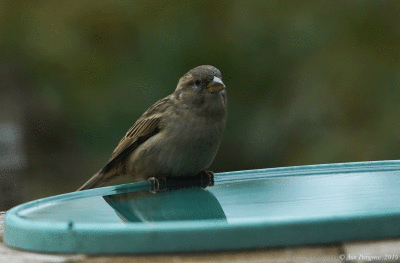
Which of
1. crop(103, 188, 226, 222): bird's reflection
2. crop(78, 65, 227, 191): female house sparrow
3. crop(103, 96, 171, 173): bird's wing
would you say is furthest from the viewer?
crop(103, 96, 171, 173): bird's wing

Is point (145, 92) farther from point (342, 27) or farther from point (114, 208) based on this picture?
point (114, 208)

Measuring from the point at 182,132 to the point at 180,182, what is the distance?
0.25m

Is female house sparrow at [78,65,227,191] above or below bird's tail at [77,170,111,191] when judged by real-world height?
above

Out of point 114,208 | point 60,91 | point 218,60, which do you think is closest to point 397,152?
point 218,60

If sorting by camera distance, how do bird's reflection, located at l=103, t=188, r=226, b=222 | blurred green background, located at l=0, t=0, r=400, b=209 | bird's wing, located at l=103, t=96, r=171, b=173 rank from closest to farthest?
1. bird's reflection, located at l=103, t=188, r=226, b=222
2. bird's wing, located at l=103, t=96, r=171, b=173
3. blurred green background, located at l=0, t=0, r=400, b=209

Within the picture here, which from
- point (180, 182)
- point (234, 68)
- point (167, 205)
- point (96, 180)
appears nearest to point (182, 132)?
point (180, 182)

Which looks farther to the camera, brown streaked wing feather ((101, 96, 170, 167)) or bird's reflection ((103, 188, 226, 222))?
brown streaked wing feather ((101, 96, 170, 167))

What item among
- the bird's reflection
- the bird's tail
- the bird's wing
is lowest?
the bird's tail

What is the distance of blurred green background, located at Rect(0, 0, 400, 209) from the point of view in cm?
496

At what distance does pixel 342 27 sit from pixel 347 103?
675 mm

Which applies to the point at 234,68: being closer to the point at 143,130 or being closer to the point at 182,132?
the point at 143,130

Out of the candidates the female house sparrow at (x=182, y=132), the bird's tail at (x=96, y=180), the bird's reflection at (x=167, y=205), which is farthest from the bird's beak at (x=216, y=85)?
the bird's tail at (x=96, y=180)

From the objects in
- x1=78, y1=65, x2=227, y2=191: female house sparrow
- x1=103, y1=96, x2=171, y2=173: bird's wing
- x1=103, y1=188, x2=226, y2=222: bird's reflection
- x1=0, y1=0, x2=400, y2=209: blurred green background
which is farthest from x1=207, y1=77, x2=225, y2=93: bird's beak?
x1=0, y1=0, x2=400, y2=209: blurred green background

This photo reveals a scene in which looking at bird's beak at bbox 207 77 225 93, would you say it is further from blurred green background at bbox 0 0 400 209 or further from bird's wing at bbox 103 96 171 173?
blurred green background at bbox 0 0 400 209
